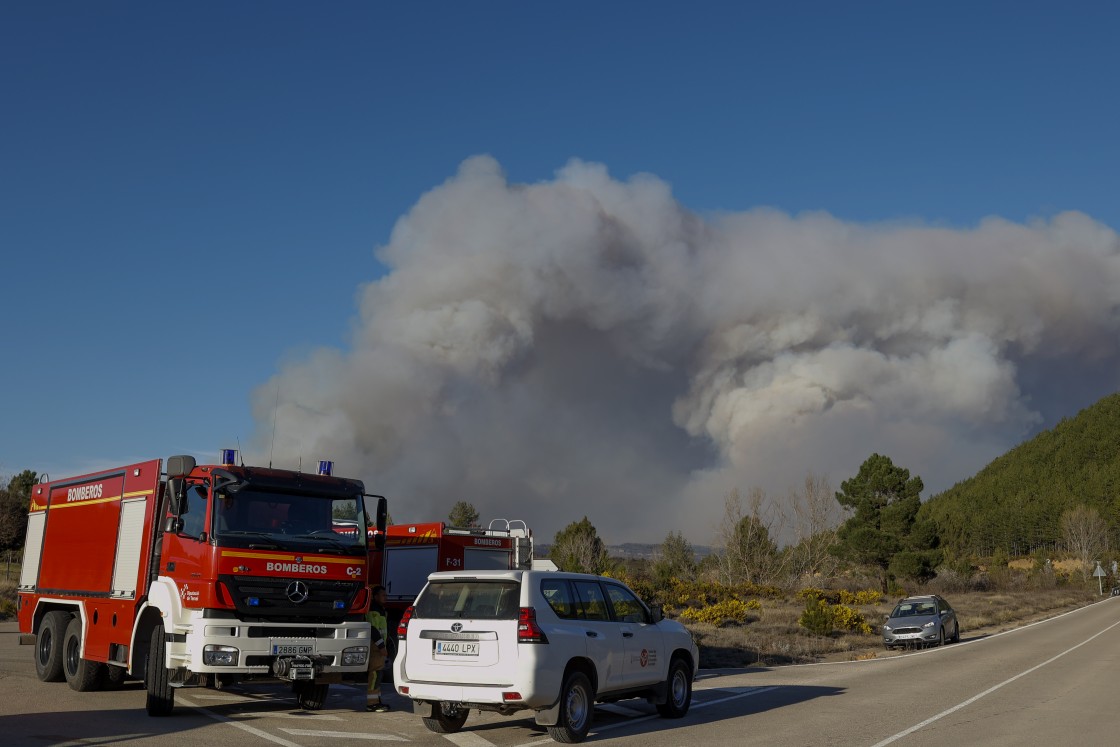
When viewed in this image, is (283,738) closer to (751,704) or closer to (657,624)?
(657,624)

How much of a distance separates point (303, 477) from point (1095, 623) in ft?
126

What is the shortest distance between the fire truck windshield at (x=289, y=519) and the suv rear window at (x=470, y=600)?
2071mm

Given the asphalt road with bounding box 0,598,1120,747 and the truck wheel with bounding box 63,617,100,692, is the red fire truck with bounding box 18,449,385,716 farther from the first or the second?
the asphalt road with bounding box 0,598,1120,747

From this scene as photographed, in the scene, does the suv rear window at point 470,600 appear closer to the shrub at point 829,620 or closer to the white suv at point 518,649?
the white suv at point 518,649

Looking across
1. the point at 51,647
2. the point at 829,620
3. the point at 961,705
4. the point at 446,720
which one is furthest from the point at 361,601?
the point at 829,620

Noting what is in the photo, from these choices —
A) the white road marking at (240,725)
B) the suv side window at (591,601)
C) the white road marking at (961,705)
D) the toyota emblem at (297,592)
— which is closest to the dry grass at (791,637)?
the white road marking at (961,705)

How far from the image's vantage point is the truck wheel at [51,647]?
14.4m

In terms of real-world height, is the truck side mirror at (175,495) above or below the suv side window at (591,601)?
above

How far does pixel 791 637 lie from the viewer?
27328 millimetres

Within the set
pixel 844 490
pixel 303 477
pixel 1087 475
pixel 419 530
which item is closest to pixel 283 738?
pixel 303 477

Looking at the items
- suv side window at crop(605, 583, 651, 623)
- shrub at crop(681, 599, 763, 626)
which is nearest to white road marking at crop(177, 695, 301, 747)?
suv side window at crop(605, 583, 651, 623)

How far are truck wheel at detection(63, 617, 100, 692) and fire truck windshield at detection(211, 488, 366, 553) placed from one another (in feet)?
13.3

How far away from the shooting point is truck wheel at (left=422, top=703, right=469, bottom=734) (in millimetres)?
10672

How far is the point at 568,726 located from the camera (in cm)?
1002
